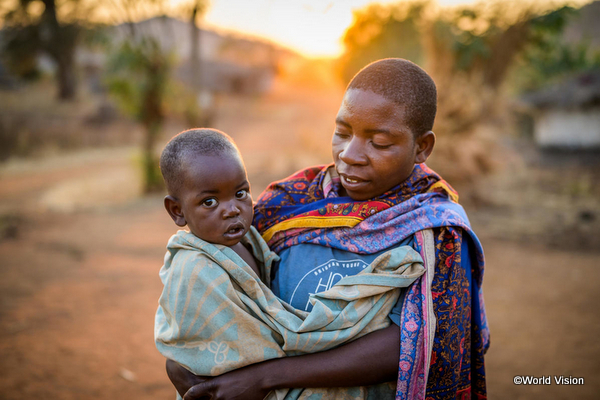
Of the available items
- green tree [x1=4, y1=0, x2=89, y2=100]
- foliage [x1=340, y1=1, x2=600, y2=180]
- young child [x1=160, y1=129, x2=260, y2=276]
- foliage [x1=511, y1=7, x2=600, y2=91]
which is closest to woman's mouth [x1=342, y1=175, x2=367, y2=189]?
young child [x1=160, y1=129, x2=260, y2=276]

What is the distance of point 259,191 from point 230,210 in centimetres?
885

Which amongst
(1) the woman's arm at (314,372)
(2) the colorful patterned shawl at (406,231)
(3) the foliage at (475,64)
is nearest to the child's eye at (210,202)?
(2) the colorful patterned shawl at (406,231)

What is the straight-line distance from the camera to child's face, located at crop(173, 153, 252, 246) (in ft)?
4.80

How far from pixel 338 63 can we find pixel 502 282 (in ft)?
70.1

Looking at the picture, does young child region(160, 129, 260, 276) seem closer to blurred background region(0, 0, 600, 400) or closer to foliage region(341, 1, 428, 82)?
blurred background region(0, 0, 600, 400)

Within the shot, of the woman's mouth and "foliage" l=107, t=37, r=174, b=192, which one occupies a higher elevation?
"foliage" l=107, t=37, r=174, b=192

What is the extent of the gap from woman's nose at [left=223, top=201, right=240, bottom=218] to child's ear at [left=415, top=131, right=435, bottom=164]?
2.44 feet

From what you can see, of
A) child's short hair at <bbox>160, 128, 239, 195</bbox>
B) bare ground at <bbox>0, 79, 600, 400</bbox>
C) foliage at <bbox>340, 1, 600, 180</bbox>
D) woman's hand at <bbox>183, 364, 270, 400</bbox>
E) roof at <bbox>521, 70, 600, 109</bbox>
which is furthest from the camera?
roof at <bbox>521, 70, 600, 109</bbox>

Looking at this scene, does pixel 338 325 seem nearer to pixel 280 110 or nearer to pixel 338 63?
pixel 338 63

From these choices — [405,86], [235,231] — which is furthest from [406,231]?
[235,231]

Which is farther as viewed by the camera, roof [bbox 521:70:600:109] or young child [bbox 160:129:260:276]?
roof [bbox 521:70:600:109]

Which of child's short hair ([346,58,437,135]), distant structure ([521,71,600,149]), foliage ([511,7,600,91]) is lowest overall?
child's short hair ([346,58,437,135])

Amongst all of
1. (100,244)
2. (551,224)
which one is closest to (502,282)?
(551,224)

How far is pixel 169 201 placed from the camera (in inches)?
61.1
